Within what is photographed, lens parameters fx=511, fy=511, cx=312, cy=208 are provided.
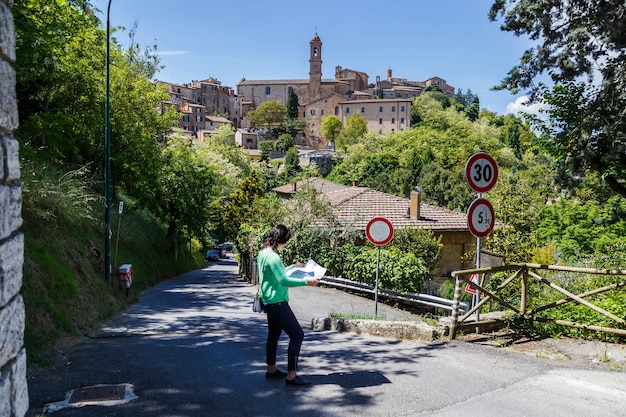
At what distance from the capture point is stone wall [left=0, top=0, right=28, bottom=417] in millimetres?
Result: 2562

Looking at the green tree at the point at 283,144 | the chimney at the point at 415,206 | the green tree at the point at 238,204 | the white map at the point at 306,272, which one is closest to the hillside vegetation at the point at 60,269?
the white map at the point at 306,272

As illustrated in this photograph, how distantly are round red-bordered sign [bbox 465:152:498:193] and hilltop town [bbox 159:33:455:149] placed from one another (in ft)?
342

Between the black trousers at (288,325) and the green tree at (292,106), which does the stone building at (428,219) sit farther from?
the green tree at (292,106)

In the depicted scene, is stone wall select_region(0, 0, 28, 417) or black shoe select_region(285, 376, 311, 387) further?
black shoe select_region(285, 376, 311, 387)

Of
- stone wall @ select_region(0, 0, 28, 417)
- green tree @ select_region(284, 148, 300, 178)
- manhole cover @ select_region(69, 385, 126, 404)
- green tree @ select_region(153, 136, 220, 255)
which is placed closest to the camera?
stone wall @ select_region(0, 0, 28, 417)

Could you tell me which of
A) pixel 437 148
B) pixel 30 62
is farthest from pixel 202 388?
Result: pixel 437 148

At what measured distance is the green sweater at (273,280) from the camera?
17.6ft

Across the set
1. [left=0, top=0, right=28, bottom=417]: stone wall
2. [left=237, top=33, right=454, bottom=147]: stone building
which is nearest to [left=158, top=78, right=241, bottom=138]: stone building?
[left=237, top=33, right=454, bottom=147]: stone building

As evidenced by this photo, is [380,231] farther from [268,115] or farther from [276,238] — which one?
[268,115]

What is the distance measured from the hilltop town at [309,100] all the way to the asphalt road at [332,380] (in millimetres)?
104126

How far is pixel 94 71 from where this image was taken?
71.2ft

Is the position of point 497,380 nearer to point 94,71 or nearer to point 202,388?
point 202,388

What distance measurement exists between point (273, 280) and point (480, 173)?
12.4 feet

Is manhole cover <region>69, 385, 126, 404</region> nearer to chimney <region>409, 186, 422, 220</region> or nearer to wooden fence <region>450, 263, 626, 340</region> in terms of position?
wooden fence <region>450, 263, 626, 340</region>
